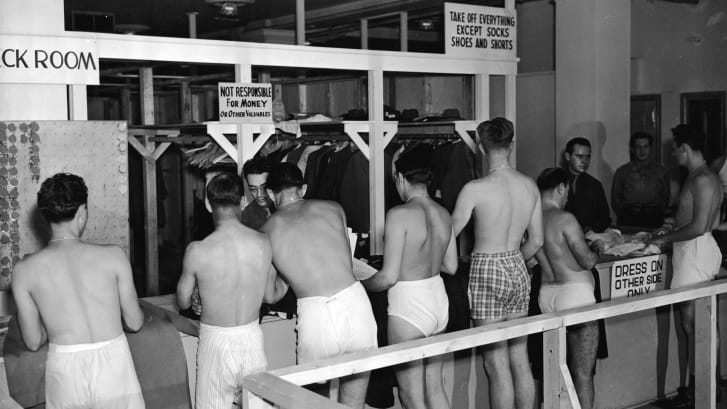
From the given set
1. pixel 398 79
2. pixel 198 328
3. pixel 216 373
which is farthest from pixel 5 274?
pixel 398 79

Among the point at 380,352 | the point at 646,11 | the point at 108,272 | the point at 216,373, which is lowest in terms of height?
the point at 216,373

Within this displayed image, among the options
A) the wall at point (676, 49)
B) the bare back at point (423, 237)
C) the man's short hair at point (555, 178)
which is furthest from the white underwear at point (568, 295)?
the wall at point (676, 49)

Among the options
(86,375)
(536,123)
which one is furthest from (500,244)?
(536,123)

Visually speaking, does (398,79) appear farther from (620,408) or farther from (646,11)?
(620,408)

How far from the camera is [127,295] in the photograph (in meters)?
3.43

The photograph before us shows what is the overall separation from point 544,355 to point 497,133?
1.59 m

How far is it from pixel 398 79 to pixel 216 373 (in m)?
6.74

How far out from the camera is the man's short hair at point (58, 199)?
10.8ft

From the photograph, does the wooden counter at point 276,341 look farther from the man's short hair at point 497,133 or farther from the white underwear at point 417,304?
the man's short hair at point 497,133

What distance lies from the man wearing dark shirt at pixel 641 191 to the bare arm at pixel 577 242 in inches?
120

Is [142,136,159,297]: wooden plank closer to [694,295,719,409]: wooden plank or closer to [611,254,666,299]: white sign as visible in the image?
[611,254,666,299]: white sign

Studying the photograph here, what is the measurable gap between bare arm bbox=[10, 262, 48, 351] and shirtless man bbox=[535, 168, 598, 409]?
2749 mm

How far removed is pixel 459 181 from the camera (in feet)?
22.9

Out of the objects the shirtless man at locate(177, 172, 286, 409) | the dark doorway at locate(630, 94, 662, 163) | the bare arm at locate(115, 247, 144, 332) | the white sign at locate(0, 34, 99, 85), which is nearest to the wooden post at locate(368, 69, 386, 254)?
the white sign at locate(0, 34, 99, 85)
